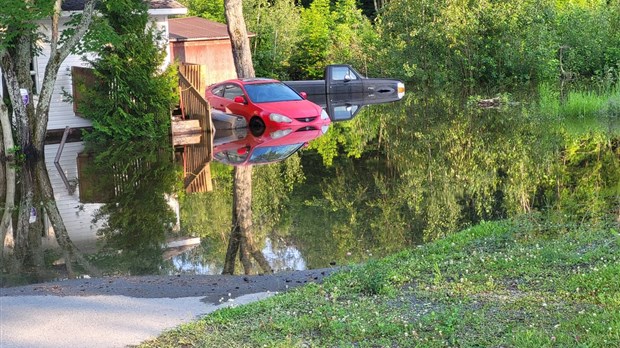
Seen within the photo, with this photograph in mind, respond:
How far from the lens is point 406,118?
100ft

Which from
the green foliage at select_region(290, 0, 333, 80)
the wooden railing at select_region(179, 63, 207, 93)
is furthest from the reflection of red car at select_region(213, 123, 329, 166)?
the green foliage at select_region(290, 0, 333, 80)

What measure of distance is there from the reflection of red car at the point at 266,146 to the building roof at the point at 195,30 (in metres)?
10.8

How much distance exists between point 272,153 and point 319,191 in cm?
461

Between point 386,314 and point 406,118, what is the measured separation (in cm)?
2285

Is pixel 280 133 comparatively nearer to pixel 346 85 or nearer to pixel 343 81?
pixel 343 81

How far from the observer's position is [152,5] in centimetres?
2984

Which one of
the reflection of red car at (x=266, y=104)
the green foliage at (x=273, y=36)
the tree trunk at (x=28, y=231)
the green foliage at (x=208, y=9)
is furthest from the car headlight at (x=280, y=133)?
the green foliage at (x=208, y=9)

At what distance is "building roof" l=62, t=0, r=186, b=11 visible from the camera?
27.6 m

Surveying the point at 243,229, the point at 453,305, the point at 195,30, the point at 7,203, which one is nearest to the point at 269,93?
the point at 7,203

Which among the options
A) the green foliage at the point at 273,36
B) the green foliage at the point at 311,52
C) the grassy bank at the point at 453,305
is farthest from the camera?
the green foliage at the point at 311,52

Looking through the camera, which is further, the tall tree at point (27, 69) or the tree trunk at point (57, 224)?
the tall tree at point (27, 69)

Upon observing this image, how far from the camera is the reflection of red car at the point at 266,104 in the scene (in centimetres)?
2794

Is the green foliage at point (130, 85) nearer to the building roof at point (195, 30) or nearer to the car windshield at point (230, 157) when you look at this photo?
the car windshield at point (230, 157)

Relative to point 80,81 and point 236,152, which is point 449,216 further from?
point 80,81
